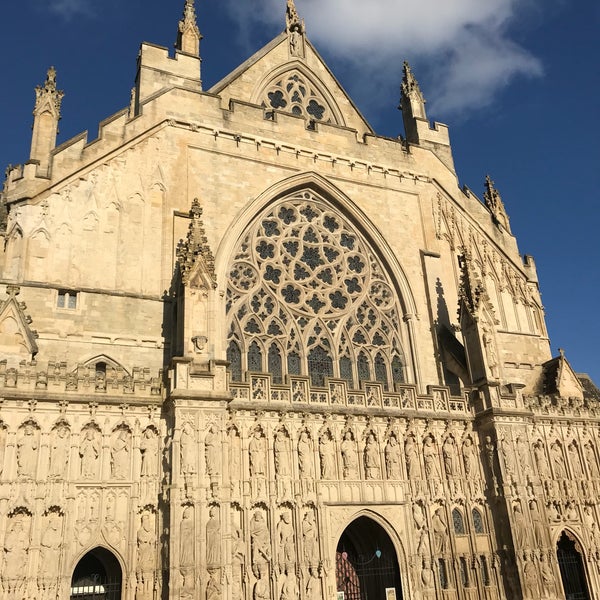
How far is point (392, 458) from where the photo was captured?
16141 millimetres

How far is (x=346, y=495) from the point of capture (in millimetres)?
15219

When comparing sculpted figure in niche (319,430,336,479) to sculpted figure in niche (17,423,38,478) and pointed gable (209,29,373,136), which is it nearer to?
sculpted figure in niche (17,423,38,478)

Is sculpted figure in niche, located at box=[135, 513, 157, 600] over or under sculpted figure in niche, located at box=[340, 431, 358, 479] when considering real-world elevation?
under

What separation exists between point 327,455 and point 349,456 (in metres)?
0.58

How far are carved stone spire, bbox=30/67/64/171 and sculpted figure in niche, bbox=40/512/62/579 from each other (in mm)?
9053

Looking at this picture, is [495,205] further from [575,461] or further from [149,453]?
[149,453]

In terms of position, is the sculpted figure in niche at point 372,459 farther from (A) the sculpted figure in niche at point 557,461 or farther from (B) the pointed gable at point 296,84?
(B) the pointed gable at point 296,84

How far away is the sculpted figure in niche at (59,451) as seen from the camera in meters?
13.0

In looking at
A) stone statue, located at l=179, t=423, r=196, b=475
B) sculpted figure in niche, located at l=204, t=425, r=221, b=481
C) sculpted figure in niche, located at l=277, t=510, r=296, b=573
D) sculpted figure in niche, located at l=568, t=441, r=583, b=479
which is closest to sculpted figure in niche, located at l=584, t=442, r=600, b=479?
sculpted figure in niche, located at l=568, t=441, r=583, b=479

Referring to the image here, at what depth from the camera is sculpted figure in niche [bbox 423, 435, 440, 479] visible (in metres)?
16.5

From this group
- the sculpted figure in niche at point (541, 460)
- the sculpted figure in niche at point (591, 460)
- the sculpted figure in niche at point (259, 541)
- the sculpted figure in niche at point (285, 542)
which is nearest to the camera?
the sculpted figure in niche at point (259, 541)

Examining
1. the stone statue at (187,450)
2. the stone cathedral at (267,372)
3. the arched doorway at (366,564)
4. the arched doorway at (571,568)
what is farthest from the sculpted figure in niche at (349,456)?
the arched doorway at (571,568)

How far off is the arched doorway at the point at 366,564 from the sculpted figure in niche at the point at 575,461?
6.34 meters

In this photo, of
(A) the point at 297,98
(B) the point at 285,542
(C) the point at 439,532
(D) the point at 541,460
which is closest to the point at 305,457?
(B) the point at 285,542
